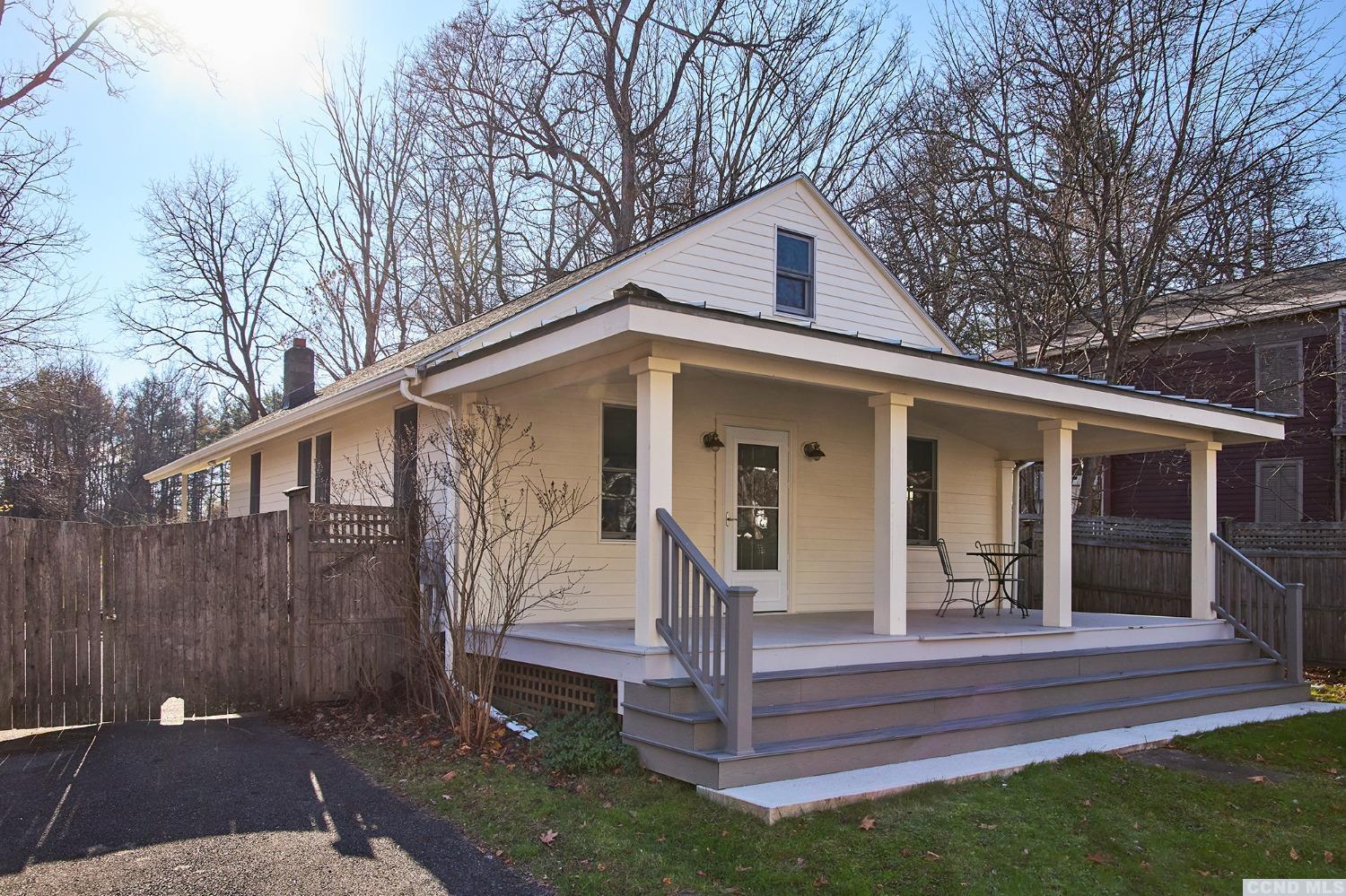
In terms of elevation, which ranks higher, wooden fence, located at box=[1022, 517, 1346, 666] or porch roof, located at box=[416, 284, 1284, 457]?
porch roof, located at box=[416, 284, 1284, 457]

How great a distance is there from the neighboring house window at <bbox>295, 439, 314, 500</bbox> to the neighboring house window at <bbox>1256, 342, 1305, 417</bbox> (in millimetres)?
16322

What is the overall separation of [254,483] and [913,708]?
1152 cm

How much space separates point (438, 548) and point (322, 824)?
298 cm

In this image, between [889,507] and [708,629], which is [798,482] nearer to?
[889,507]

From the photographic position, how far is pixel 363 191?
931 inches

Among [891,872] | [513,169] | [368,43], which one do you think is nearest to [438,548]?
[891,872]

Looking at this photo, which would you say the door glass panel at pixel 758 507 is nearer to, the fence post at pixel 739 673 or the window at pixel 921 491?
the window at pixel 921 491

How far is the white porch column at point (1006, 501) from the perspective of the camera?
11.5 metres

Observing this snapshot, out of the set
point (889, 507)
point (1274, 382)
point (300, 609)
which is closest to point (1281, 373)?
point (1274, 382)

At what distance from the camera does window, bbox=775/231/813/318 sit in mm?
10008

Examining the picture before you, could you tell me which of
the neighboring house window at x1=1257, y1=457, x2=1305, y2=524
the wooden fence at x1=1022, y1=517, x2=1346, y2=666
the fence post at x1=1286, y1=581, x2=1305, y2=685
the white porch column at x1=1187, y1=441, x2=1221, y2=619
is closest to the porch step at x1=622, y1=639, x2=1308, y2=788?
the fence post at x1=1286, y1=581, x2=1305, y2=685

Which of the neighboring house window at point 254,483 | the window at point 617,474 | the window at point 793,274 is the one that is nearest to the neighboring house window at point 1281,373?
the window at point 793,274

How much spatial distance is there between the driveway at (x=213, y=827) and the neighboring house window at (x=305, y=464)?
5.30 metres

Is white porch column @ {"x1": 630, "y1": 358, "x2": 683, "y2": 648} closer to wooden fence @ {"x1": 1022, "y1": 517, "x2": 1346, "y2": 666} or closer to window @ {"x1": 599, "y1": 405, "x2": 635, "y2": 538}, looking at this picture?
window @ {"x1": 599, "y1": 405, "x2": 635, "y2": 538}
